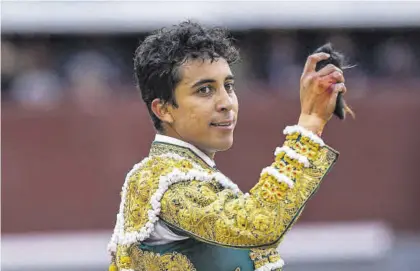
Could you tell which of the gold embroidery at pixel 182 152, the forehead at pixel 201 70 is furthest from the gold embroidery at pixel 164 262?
the forehead at pixel 201 70

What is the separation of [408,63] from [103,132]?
11.6ft

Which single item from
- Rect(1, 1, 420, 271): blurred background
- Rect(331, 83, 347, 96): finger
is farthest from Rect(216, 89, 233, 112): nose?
Rect(1, 1, 420, 271): blurred background

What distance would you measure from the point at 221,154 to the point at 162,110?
8.36 meters

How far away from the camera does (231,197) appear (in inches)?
112

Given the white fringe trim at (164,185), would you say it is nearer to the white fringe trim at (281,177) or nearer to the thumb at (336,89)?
the white fringe trim at (281,177)

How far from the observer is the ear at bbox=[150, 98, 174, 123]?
3109 mm

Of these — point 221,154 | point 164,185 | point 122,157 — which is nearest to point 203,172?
point 164,185

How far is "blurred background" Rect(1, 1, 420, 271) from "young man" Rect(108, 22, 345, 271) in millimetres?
8027

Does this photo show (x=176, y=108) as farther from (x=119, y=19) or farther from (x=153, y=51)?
(x=119, y=19)

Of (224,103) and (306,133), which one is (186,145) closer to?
(224,103)

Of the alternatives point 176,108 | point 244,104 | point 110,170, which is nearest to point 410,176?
point 244,104

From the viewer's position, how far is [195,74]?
119 inches

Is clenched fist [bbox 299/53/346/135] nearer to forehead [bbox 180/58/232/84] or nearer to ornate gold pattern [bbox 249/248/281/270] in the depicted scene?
forehead [bbox 180/58/232/84]

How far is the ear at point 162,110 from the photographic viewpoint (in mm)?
3109
